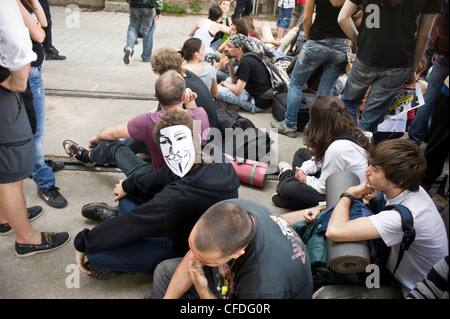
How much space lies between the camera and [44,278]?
6.93ft

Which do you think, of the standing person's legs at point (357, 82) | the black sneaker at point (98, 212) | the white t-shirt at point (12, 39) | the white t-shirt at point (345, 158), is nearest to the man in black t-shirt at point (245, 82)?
the standing person's legs at point (357, 82)

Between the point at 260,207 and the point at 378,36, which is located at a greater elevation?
the point at 378,36

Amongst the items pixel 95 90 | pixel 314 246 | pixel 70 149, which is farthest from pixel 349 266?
pixel 95 90

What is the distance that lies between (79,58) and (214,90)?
3076 millimetres

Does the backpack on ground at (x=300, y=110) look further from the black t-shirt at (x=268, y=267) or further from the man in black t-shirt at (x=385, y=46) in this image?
the black t-shirt at (x=268, y=267)

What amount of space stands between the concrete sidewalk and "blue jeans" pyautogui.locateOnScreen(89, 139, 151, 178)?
23cm

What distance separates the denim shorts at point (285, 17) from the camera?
7.19 meters

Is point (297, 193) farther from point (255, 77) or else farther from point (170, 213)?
Result: point (255, 77)

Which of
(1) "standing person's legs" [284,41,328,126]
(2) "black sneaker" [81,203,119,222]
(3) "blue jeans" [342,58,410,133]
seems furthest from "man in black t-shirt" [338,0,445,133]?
(2) "black sneaker" [81,203,119,222]

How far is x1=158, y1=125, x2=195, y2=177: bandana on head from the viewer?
6.39ft

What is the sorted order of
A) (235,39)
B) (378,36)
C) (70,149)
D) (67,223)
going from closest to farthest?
(67,223)
(378,36)
(70,149)
(235,39)

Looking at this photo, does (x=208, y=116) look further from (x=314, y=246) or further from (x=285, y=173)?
(x=314, y=246)

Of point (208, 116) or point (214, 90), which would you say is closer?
point (208, 116)

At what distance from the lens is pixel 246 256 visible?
58.8 inches
